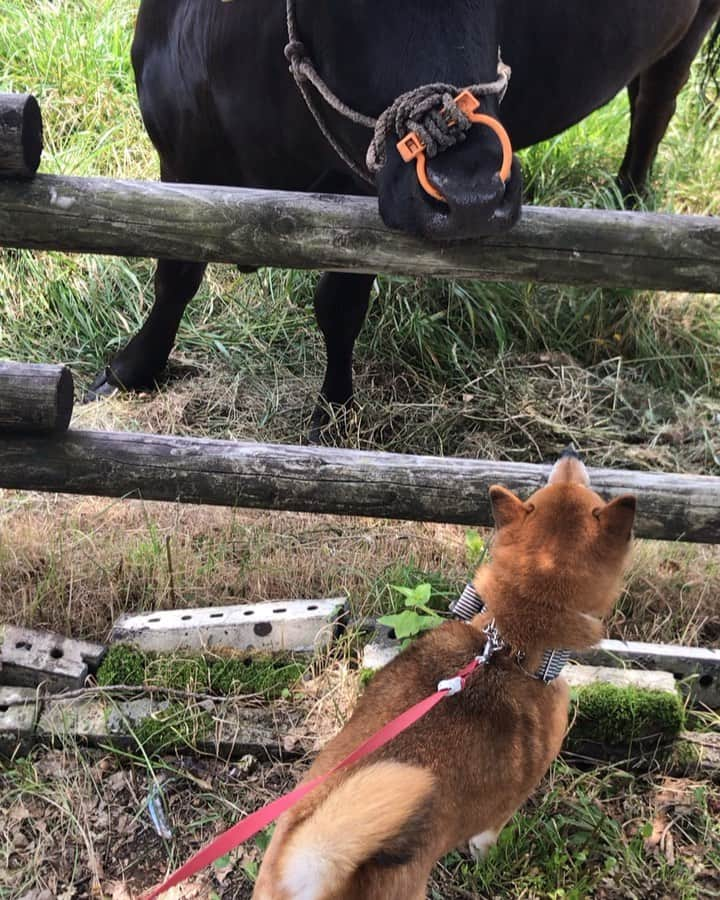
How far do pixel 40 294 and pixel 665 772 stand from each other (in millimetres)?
3466

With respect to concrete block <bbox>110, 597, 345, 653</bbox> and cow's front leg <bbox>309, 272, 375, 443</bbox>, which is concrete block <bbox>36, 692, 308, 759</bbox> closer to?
concrete block <bbox>110, 597, 345, 653</bbox>

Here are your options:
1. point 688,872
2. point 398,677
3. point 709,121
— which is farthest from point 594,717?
point 709,121

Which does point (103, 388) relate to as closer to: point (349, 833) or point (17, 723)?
point (17, 723)

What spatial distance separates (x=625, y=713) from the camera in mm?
2240

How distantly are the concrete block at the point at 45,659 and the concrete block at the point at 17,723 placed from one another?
7 centimetres

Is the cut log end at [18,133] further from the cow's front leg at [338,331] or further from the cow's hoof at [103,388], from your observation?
the cow's hoof at [103,388]

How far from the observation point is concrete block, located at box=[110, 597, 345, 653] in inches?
95.3

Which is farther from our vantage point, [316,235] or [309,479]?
[309,479]

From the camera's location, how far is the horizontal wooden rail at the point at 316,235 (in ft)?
6.78

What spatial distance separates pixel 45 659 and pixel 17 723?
0.18 meters

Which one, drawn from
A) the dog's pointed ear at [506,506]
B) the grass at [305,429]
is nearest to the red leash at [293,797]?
the dog's pointed ear at [506,506]

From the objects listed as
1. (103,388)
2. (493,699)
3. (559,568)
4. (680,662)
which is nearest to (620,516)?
(559,568)

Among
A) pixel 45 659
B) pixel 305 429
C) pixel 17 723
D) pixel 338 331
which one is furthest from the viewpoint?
pixel 305 429

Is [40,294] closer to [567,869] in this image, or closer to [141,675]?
[141,675]
